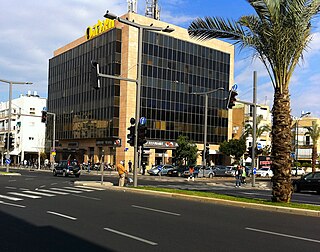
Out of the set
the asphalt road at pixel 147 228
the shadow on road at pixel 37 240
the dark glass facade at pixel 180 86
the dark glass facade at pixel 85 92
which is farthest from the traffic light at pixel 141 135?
the dark glass facade at pixel 180 86

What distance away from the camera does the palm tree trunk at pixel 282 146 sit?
15.8 meters

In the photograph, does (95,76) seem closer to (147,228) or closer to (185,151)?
(147,228)

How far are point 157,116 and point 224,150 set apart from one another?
487 inches

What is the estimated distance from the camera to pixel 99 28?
231 ft

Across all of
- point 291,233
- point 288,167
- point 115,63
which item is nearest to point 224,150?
point 115,63

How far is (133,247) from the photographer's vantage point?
8.07m

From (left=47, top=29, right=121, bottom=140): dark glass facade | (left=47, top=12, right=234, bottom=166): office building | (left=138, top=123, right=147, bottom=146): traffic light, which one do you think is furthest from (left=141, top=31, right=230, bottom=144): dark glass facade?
(left=138, top=123, right=147, bottom=146): traffic light

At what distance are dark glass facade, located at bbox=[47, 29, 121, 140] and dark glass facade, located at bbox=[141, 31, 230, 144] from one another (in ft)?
16.3

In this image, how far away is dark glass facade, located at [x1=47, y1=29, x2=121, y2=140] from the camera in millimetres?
65562

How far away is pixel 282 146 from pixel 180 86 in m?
55.0

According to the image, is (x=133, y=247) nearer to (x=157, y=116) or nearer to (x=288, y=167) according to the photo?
(x=288, y=167)

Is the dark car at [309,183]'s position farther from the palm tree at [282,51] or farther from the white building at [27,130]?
the white building at [27,130]

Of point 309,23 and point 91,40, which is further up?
point 91,40

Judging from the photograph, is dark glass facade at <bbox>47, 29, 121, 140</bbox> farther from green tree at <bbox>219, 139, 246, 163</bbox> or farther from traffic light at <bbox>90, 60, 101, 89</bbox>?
traffic light at <bbox>90, 60, 101, 89</bbox>
